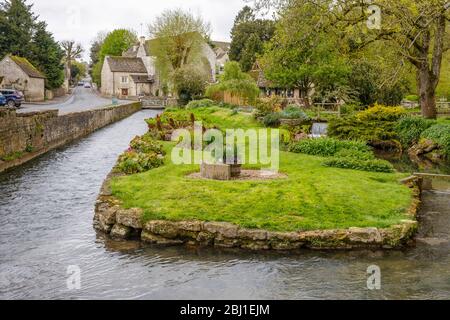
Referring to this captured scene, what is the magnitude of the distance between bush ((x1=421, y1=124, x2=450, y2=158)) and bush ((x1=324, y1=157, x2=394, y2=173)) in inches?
494

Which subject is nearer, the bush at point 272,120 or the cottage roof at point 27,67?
the bush at point 272,120

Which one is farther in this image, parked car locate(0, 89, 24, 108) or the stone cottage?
the stone cottage

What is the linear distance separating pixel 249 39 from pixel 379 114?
176 feet

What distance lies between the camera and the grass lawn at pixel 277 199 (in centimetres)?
1322

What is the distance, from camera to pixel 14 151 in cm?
2602

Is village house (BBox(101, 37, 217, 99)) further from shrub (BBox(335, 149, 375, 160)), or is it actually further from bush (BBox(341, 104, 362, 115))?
shrub (BBox(335, 149, 375, 160))

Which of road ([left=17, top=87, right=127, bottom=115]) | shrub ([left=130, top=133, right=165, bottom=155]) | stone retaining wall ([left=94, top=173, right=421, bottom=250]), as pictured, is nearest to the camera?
stone retaining wall ([left=94, top=173, right=421, bottom=250])

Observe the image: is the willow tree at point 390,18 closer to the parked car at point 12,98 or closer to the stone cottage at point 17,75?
the parked car at point 12,98

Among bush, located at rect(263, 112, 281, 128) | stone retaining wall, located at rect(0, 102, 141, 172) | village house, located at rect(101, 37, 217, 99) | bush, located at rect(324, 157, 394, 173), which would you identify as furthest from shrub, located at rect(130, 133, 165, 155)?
village house, located at rect(101, 37, 217, 99)

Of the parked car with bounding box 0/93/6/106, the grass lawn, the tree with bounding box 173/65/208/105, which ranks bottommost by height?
the grass lawn

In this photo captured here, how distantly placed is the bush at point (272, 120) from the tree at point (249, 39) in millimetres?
48209

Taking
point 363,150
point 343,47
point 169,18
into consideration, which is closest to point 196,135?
point 363,150

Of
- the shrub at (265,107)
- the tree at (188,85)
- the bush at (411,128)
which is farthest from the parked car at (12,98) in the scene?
the bush at (411,128)

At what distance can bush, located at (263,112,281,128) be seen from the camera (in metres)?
35.8
